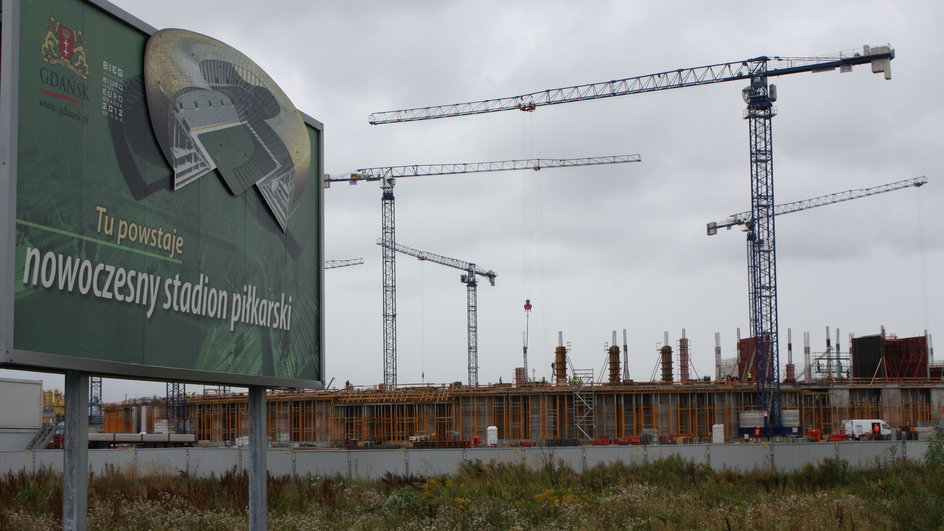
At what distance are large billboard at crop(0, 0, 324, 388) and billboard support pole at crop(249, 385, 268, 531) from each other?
463 mm

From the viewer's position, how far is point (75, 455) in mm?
9094

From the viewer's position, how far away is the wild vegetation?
60.5 ft

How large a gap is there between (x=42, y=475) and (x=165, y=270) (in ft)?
60.6

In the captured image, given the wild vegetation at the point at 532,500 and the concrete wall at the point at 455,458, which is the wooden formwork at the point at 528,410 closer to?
the concrete wall at the point at 455,458

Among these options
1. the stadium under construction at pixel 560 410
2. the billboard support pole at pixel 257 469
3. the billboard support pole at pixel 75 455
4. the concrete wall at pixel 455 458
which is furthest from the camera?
the stadium under construction at pixel 560 410

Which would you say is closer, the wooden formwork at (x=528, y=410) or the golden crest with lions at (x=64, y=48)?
the golden crest with lions at (x=64, y=48)

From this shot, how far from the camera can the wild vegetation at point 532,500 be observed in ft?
60.5

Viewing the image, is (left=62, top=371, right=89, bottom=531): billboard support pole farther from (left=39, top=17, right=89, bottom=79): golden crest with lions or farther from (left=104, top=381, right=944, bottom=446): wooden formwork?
(left=104, top=381, right=944, bottom=446): wooden formwork

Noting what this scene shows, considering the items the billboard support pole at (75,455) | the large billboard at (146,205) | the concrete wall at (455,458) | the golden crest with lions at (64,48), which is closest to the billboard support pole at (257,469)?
the large billboard at (146,205)

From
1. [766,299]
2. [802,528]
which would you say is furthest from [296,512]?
[766,299]

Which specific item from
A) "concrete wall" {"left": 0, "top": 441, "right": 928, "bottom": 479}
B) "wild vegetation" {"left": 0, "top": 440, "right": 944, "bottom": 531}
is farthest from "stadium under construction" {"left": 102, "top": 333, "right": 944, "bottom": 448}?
"wild vegetation" {"left": 0, "top": 440, "right": 944, "bottom": 531}

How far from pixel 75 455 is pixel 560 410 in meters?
51.0

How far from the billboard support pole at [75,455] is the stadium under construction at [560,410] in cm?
4248

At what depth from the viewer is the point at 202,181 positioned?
10594 millimetres
